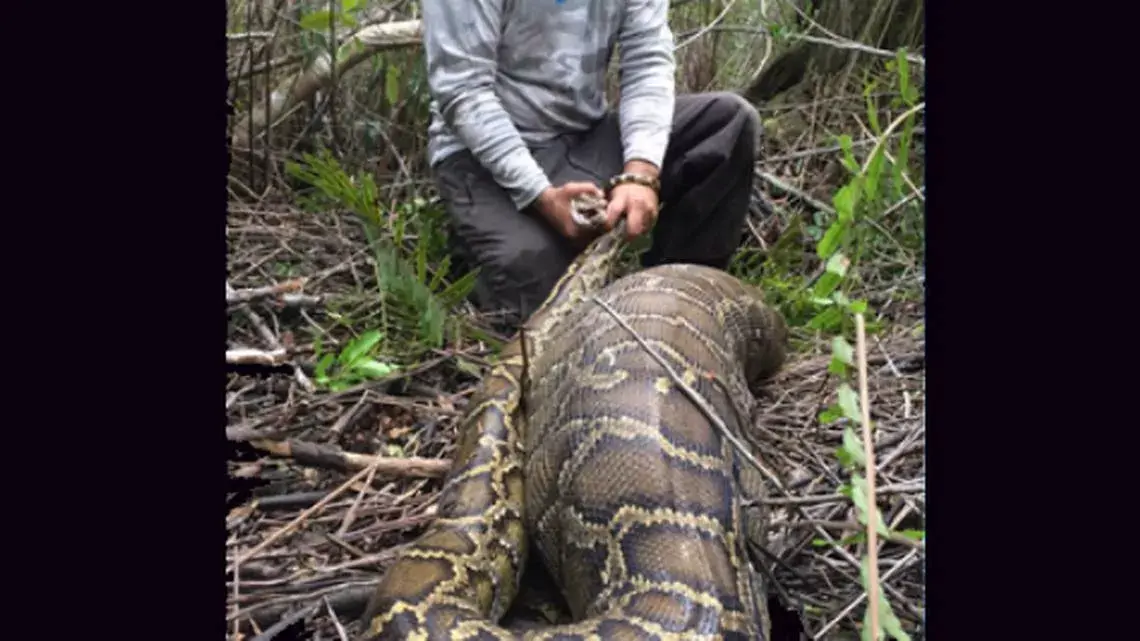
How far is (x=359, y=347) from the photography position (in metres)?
2.40

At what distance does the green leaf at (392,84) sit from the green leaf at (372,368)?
71 cm

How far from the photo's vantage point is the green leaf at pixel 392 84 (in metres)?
2.53

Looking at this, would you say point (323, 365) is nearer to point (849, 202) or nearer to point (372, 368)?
point (372, 368)

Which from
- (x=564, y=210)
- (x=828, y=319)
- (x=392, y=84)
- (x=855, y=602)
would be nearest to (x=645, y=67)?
(x=564, y=210)

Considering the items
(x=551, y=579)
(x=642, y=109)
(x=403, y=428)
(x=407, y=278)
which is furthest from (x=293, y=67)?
(x=551, y=579)

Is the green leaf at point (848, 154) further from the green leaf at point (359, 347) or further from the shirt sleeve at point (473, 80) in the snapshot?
the green leaf at point (359, 347)

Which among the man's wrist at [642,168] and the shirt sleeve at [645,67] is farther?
the man's wrist at [642,168]

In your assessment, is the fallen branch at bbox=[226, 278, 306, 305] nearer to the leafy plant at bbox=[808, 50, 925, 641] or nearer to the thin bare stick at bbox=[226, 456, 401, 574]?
the thin bare stick at bbox=[226, 456, 401, 574]

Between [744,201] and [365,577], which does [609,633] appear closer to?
[365,577]

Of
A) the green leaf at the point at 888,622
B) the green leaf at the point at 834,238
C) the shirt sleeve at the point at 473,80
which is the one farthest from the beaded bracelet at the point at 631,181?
the green leaf at the point at 888,622

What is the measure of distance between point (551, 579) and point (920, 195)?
4.35ft

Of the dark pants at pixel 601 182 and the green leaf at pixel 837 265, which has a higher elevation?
the green leaf at pixel 837 265

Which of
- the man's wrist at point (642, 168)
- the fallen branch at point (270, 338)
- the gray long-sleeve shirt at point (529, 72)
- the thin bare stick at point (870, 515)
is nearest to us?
the thin bare stick at point (870, 515)

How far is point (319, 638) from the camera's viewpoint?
198 cm
